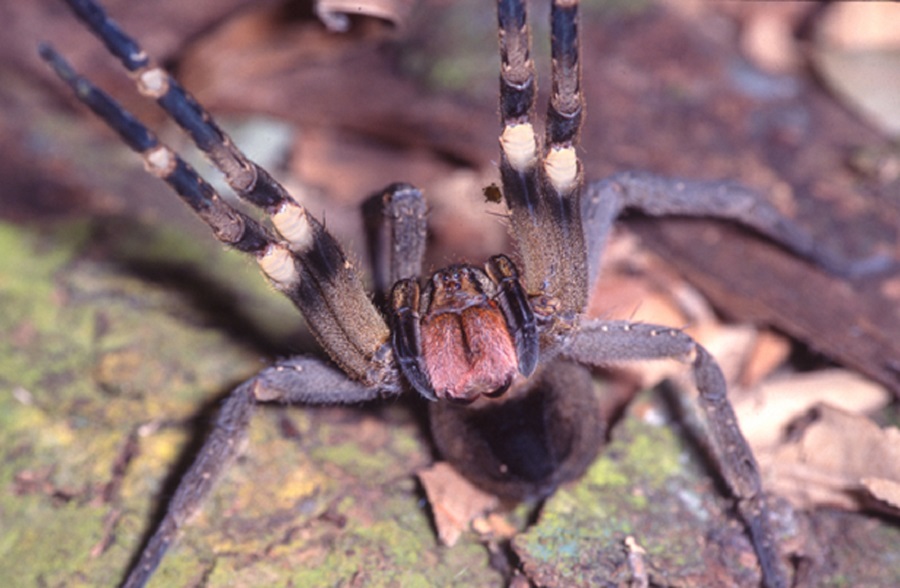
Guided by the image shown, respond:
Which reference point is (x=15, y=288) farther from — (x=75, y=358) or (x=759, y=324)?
(x=759, y=324)

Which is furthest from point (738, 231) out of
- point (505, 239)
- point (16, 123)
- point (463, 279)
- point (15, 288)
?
point (16, 123)

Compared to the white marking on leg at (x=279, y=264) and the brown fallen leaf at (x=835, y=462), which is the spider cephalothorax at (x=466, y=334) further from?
the brown fallen leaf at (x=835, y=462)

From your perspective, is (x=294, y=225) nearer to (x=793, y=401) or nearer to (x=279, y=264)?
(x=279, y=264)

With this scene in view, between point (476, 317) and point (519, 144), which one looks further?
point (476, 317)

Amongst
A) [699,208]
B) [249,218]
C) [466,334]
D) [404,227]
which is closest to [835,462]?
[699,208]

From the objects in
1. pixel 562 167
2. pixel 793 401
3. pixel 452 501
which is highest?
pixel 562 167

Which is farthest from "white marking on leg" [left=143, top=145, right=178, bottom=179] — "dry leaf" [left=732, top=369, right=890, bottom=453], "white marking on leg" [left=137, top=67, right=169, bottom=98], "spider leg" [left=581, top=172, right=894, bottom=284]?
"dry leaf" [left=732, top=369, right=890, bottom=453]

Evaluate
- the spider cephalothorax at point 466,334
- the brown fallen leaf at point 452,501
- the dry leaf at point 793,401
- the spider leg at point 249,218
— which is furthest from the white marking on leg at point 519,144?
the dry leaf at point 793,401

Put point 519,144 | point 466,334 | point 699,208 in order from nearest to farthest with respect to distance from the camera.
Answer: point 519,144, point 466,334, point 699,208
